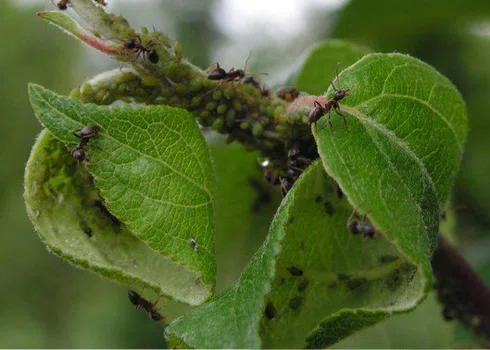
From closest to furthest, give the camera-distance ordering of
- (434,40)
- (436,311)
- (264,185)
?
1. (264,185)
2. (436,311)
3. (434,40)

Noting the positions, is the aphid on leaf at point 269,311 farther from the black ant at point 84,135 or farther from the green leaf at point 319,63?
the green leaf at point 319,63

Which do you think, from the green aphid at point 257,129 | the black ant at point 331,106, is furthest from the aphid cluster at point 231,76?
the black ant at point 331,106

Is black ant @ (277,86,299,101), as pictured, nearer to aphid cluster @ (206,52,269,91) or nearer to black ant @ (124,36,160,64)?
aphid cluster @ (206,52,269,91)

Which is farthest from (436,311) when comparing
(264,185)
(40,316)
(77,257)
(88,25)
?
(40,316)

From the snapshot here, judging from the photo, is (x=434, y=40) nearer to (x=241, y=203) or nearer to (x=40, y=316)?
(x=241, y=203)

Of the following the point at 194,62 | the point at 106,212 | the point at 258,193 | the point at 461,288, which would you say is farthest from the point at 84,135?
the point at 194,62

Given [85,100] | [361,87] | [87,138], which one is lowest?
[87,138]
